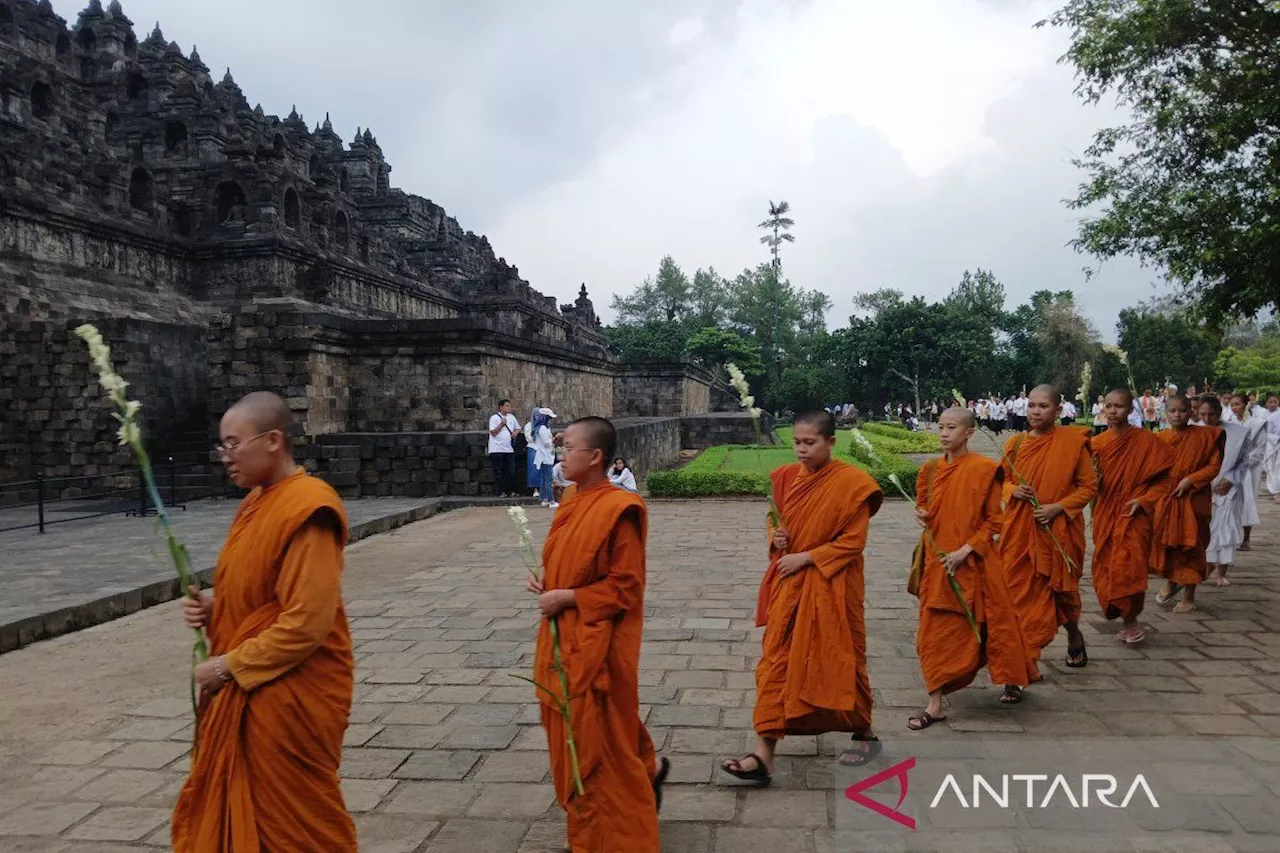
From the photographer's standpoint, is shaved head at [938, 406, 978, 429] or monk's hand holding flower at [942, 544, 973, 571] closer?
monk's hand holding flower at [942, 544, 973, 571]

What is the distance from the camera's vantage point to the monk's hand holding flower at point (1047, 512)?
512 centimetres

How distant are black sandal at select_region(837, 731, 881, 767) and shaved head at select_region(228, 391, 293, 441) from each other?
2.68m

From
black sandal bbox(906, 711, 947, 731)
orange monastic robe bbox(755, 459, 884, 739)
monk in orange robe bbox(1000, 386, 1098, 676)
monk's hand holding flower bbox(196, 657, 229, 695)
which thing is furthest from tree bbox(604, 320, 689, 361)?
monk's hand holding flower bbox(196, 657, 229, 695)

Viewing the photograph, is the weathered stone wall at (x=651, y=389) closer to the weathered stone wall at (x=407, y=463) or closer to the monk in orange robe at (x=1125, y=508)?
the weathered stone wall at (x=407, y=463)

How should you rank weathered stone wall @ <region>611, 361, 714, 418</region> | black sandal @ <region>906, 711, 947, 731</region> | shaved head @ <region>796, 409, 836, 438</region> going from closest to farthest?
shaved head @ <region>796, 409, 836, 438</region>, black sandal @ <region>906, 711, 947, 731</region>, weathered stone wall @ <region>611, 361, 714, 418</region>

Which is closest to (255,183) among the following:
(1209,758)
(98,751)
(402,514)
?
(402,514)

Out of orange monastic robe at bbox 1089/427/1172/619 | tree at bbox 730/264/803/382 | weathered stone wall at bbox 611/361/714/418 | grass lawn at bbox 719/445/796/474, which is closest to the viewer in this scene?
orange monastic robe at bbox 1089/427/1172/619

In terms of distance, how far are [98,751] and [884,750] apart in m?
3.64

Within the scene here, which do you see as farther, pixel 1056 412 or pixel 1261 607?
pixel 1261 607

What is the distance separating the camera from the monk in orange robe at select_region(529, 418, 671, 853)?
288 centimetres

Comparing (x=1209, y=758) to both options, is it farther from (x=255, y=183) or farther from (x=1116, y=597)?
(x=255, y=183)

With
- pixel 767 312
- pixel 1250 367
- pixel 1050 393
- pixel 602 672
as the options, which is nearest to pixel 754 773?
pixel 602 672

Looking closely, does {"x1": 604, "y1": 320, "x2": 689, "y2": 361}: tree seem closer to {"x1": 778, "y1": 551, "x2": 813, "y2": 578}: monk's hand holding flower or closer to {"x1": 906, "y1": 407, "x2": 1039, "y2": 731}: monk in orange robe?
{"x1": 906, "y1": 407, "x2": 1039, "y2": 731}: monk in orange robe

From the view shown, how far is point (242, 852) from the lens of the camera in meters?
2.33
